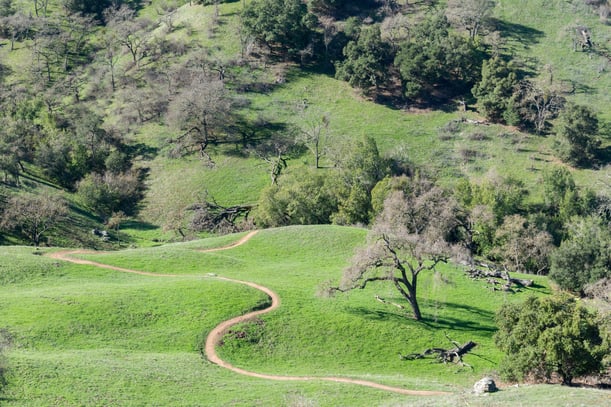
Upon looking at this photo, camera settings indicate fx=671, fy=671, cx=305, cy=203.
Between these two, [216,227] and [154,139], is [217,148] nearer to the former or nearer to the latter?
[154,139]

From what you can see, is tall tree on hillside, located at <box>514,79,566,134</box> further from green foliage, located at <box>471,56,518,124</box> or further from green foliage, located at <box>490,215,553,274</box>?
green foliage, located at <box>490,215,553,274</box>

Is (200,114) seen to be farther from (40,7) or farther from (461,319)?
(461,319)

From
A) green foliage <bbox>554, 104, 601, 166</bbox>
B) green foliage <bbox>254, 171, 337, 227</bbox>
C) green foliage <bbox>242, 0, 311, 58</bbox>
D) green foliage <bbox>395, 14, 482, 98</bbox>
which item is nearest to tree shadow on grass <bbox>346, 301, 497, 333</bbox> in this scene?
green foliage <bbox>254, 171, 337, 227</bbox>

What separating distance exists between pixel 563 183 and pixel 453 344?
210 feet

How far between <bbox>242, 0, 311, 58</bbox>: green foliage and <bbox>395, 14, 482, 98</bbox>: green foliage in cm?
2464

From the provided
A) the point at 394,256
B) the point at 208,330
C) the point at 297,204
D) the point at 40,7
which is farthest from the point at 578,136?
the point at 40,7

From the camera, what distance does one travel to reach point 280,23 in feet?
526

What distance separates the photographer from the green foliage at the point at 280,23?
161125 millimetres

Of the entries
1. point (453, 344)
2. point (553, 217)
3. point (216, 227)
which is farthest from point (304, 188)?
point (453, 344)

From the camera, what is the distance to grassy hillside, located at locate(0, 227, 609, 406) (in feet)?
157

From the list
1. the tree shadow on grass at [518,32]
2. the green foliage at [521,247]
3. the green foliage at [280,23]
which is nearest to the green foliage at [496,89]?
the tree shadow on grass at [518,32]

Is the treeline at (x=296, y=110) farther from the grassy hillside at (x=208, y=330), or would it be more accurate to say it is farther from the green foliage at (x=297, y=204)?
the grassy hillside at (x=208, y=330)

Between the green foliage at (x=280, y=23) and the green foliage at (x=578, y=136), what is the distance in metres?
65.7

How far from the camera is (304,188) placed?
114875mm
